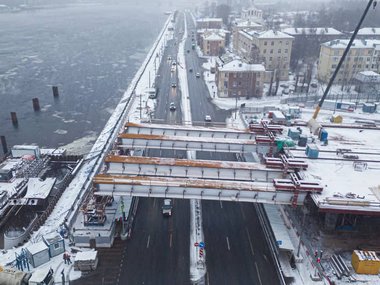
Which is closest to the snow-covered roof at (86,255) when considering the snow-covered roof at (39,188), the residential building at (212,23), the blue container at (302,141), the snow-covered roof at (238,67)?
the snow-covered roof at (39,188)

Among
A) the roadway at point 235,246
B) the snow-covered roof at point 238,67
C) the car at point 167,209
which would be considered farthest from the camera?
the snow-covered roof at point 238,67

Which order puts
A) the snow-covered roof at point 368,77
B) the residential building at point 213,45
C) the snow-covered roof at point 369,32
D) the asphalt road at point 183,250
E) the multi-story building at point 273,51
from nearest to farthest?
the asphalt road at point 183,250 < the snow-covered roof at point 368,77 < the multi-story building at point 273,51 < the snow-covered roof at point 369,32 < the residential building at point 213,45

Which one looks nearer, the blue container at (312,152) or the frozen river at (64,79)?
the blue container at (312,152)

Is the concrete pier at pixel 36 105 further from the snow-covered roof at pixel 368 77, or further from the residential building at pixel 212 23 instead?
the residential building at pixel 212 23

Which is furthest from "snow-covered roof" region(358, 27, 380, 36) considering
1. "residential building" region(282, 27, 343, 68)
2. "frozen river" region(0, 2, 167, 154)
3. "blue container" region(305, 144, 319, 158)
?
"blue container" region(305, 144, 319, 158)

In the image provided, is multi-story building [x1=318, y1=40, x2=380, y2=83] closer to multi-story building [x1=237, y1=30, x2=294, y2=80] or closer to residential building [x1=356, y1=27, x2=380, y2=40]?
multi-story building [x1=237, y1=30, x2=294, y2=80]

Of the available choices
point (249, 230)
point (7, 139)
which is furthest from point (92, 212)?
point (7, 139)

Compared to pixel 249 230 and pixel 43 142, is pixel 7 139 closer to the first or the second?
pixel 43 142
